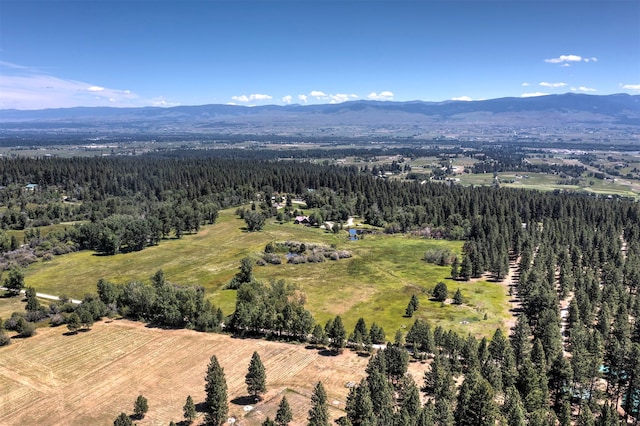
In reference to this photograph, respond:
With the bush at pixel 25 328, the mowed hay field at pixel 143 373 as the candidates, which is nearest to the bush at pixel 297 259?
the mowed hay field at pixel 143 373

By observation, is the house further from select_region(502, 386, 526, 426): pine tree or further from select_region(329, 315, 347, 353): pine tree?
select_region(502, 386, 526, 426): pine tree

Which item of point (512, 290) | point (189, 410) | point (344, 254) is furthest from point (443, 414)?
point (344, 254)

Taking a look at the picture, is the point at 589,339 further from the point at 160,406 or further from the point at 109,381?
the point at 109,381

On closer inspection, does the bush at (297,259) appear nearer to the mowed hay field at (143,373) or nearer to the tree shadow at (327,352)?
the mowed hay field at (143,373)

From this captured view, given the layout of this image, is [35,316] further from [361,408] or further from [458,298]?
[458,298]

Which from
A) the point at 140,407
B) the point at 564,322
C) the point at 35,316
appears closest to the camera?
the point at 140,407

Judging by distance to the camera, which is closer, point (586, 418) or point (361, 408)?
point (586, 418)

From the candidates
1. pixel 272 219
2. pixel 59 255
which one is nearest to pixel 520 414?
pixel 59 255
